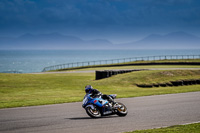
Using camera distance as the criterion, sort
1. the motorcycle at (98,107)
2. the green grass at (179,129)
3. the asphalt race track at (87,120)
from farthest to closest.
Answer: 1. the motorcycle at (98,107)
2. the asphalt race track at (87,120)
3. the green grass at (179,129)

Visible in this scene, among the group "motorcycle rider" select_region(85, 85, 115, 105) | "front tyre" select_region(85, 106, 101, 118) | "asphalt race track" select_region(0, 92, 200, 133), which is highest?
"motorcycle rider" select_region(85, 85, 115, 105)

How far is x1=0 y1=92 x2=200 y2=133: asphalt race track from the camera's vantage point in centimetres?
1062

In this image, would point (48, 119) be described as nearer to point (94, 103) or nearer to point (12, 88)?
point (94, 103)

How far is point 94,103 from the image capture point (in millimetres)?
12500

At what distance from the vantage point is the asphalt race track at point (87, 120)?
1062cm

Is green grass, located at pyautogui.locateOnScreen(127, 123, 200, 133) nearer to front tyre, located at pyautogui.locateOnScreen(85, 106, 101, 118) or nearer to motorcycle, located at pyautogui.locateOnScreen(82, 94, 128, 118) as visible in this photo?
motorcycle, located at pyautogui.locateOnScreen(82, 94, 128, 118)

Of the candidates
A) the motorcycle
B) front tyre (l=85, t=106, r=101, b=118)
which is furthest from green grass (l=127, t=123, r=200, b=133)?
front tyre (l=85, t=106, r=101, b=118)

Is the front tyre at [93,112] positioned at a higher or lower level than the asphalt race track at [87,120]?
higher

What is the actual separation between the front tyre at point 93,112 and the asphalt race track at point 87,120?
25cm

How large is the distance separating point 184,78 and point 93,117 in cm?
2360

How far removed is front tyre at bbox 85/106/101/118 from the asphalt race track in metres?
0.25

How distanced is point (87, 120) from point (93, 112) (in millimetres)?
584

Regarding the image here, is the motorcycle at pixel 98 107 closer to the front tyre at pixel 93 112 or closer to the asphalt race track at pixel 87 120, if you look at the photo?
the front tyre at pixel 93 112

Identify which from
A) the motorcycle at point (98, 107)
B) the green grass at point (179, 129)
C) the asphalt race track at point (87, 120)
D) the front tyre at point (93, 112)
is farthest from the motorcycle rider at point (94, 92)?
the green grass at point (179, 129)
